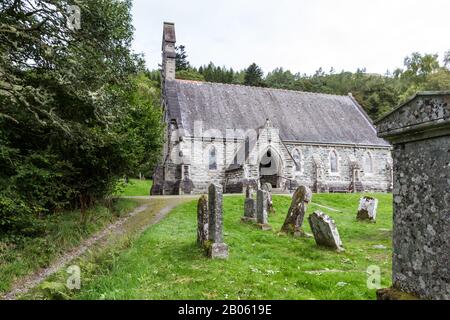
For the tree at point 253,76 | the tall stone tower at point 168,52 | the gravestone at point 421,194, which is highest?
the tree at point 253,76

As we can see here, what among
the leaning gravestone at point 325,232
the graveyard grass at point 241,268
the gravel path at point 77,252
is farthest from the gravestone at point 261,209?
the gravel path at point 77,252

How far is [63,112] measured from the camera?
14.2 meters

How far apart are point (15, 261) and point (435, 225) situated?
953 cm

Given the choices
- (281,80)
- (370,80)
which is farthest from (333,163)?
(281,80)

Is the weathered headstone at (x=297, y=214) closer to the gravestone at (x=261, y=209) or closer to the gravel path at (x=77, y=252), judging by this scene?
the gravestone at (x=261, y=209)

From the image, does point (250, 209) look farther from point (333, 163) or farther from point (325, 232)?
point (333, 163)

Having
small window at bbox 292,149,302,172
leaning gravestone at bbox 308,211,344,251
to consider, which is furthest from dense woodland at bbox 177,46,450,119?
leaning gravestone at bbox 308,211,344,251

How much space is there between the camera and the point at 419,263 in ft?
10.1

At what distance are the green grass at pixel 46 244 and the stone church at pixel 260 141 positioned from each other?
506 inches

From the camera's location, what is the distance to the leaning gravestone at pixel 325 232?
918cm

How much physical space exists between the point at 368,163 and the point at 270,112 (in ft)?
33.1

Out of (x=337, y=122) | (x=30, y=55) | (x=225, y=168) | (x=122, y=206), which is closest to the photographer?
(x=30, y=55)

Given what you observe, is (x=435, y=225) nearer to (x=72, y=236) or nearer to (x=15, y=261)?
(x=15, y=261)
